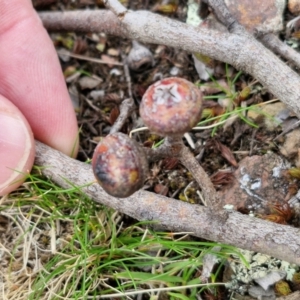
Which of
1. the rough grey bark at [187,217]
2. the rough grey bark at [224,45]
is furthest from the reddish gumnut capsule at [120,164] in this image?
the rough grey bark at [224,45]

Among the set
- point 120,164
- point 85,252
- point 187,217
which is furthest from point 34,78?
point 120,164

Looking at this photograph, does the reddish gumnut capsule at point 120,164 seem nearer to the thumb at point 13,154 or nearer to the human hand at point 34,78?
the thumb at point 13,154

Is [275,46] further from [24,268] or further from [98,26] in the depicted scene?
[24,268]

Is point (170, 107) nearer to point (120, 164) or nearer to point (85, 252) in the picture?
point (120, 164)

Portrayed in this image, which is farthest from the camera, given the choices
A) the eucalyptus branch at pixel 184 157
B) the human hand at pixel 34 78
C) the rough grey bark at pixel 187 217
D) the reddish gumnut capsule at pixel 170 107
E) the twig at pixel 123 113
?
the human hand at pixel 34 78

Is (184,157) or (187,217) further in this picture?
(187,217)

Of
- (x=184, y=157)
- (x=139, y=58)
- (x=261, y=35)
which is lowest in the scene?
(x=139, y=58)
